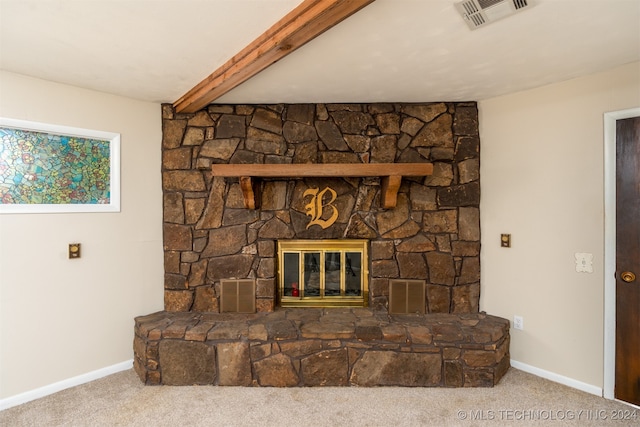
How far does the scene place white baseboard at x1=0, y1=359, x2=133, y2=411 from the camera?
2.11m

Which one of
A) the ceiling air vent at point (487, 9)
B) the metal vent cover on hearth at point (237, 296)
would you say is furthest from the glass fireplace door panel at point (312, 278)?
the ceiling air vent at point (487, 9)

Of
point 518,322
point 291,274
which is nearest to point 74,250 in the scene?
point 291,274

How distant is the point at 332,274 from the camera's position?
296 cm

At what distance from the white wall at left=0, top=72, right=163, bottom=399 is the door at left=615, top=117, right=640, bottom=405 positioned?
356cm

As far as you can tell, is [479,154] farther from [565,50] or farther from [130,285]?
[130,285]

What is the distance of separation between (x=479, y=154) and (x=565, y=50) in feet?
3.25

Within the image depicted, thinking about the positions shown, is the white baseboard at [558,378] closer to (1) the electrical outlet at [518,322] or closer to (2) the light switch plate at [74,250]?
(1) the electrical outlet at [518,322]

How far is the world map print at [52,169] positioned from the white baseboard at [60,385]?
135cm

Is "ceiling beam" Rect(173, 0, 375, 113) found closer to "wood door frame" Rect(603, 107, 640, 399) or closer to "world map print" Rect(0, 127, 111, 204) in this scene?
"world map print" Rect(0, 127, 111, 204)

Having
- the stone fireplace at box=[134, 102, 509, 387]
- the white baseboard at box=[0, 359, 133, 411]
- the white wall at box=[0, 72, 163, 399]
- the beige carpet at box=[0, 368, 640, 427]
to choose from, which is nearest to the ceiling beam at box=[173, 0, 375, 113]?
the stone fireplace at box=[134, 102, 509, 387]

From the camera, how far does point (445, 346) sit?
7.55 ft

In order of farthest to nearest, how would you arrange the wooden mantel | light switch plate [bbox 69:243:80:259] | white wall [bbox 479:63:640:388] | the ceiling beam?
1. the wooden mantel
2. light switch plate [bbox 69:243:80:259]
3. white wall [bbox 479:63:640:388]
4. the ceiling beam

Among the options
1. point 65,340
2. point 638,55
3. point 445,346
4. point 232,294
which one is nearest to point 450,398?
point 445,346

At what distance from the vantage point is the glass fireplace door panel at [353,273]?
9.61ft
